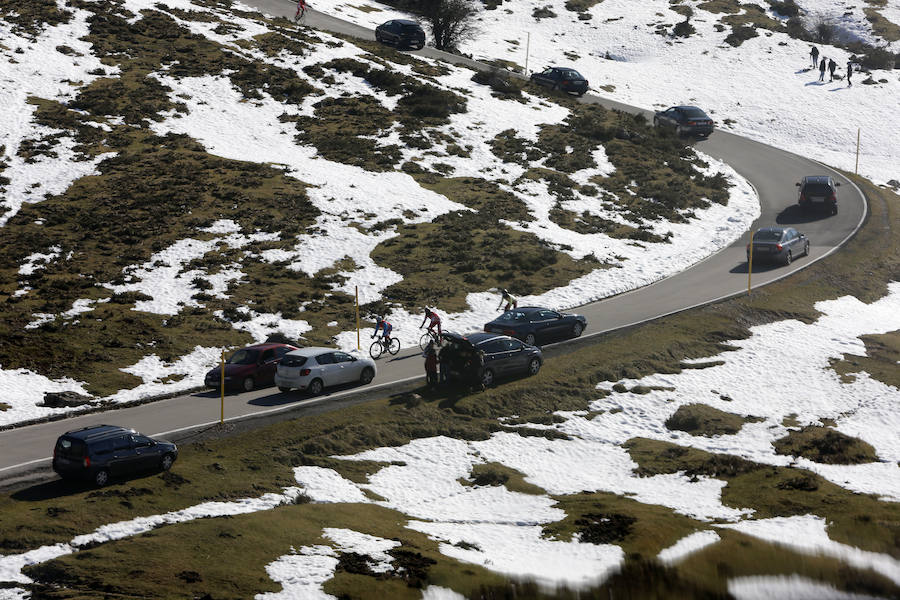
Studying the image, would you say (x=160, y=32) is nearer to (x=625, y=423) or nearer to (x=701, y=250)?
(x=701, y=250)

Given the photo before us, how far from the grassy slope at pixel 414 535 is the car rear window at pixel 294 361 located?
2730 mm

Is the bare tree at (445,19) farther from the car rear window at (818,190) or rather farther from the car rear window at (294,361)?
the car rear window at (294,361)

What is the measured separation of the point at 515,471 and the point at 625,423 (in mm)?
6109

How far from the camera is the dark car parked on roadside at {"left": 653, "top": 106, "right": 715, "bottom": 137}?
239 feet

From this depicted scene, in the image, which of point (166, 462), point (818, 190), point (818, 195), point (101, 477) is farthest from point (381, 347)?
point (818, 190)

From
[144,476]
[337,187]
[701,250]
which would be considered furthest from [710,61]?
[144,476]

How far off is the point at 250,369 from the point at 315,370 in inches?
100

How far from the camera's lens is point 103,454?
21312 mm

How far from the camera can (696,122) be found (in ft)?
239

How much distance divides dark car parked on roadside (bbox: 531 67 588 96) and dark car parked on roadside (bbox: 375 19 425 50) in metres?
11.4

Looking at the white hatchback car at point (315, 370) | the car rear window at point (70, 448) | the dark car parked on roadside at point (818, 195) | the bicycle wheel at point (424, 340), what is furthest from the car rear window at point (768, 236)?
the car rear window at point (70, 448)

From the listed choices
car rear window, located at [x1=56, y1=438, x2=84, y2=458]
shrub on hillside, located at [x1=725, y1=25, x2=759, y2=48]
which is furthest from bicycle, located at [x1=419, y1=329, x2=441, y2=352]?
shrub on hillside, located at [x1=725, y1=25, x2=759, y2=48]

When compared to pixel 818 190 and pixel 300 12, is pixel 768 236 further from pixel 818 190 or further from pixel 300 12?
pixel 300 12

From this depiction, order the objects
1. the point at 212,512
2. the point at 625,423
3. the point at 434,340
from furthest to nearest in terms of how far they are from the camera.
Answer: the point at 434,340 < the point at 625,423 < the point at 212,512
